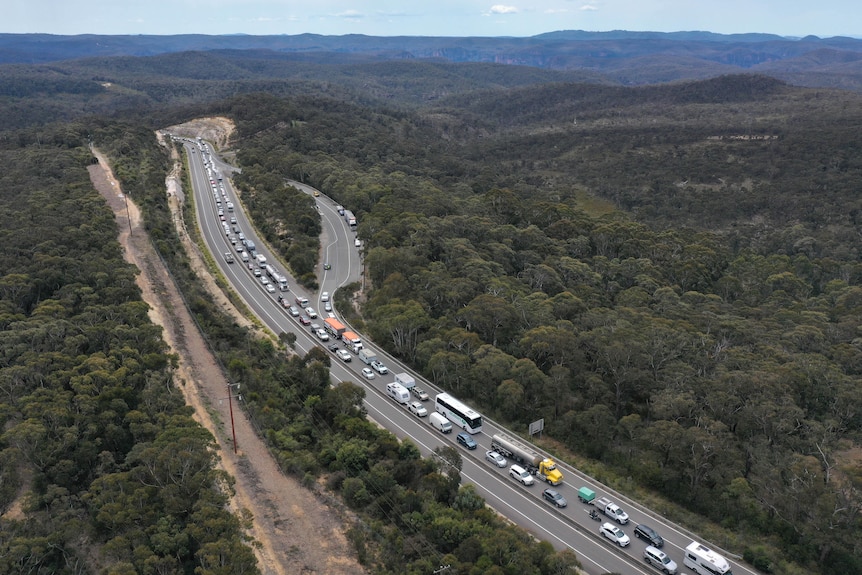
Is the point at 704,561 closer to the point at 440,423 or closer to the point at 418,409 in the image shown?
the point at 440,423

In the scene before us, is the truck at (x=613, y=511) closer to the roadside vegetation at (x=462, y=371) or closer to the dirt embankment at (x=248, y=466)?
the roadside vegetation at (x=462, y=371)

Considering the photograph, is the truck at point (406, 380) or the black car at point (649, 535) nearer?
the black car at point (649, 535)

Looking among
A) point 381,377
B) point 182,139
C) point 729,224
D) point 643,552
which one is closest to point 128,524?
point 381,377

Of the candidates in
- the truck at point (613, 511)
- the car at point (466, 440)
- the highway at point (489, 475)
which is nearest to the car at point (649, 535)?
the highway at point (489, 475)

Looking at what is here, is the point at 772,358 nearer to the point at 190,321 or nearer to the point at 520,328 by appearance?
the point at 520,328

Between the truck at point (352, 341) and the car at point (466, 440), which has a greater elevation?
the truck at point (352, 341)

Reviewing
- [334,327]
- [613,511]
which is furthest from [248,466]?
[613,511]

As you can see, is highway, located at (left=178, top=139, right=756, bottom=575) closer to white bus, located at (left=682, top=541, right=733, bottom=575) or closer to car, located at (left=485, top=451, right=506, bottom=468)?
car, located at (left=485, top=451, right=506, bottom=468)
